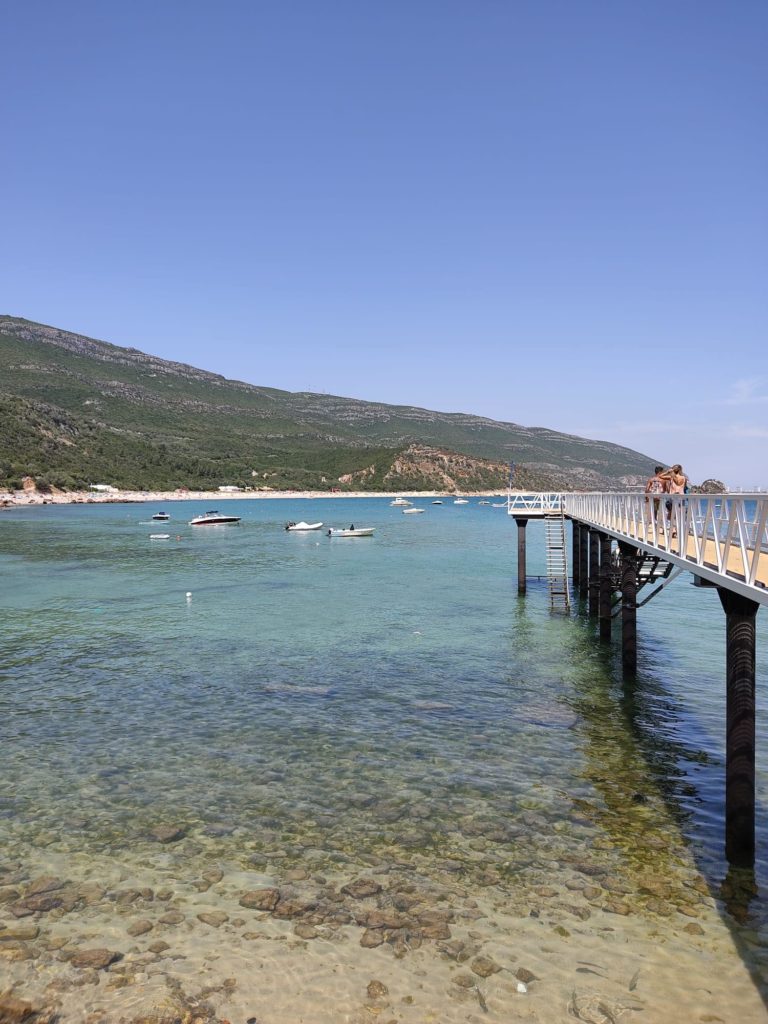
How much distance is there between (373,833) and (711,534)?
356 inches

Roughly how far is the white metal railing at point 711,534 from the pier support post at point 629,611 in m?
0.77

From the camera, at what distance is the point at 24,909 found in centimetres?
829

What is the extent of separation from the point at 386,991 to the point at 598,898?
2.98m

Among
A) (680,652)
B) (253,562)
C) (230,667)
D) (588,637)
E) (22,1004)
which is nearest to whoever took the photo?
(22,1004)

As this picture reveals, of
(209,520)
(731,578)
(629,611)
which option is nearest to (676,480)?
(629,611)

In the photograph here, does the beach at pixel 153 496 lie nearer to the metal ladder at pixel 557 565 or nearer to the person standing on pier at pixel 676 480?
the metal ladder at pixel 557 565

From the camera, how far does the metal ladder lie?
30516 mm

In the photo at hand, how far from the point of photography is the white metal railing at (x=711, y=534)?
971 centimetres

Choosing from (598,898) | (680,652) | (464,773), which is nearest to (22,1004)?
(598,898)

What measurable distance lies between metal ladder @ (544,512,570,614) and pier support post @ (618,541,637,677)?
9291 millimetres

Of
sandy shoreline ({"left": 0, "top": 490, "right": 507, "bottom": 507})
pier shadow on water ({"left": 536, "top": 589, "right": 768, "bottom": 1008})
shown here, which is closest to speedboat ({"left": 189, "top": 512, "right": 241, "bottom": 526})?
sandy shoreline ({"left": 0, "top": 490, "right": 507, "bottom": 507})

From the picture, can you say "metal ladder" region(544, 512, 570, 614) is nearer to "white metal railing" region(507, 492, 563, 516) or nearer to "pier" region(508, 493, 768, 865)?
"white metal railing" region(507, 492, 563, 516)

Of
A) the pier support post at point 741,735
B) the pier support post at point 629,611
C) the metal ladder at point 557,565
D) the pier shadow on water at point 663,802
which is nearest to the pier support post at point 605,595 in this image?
the pier support post at point 629,611

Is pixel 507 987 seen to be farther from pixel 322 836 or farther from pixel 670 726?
pixel 670 726
